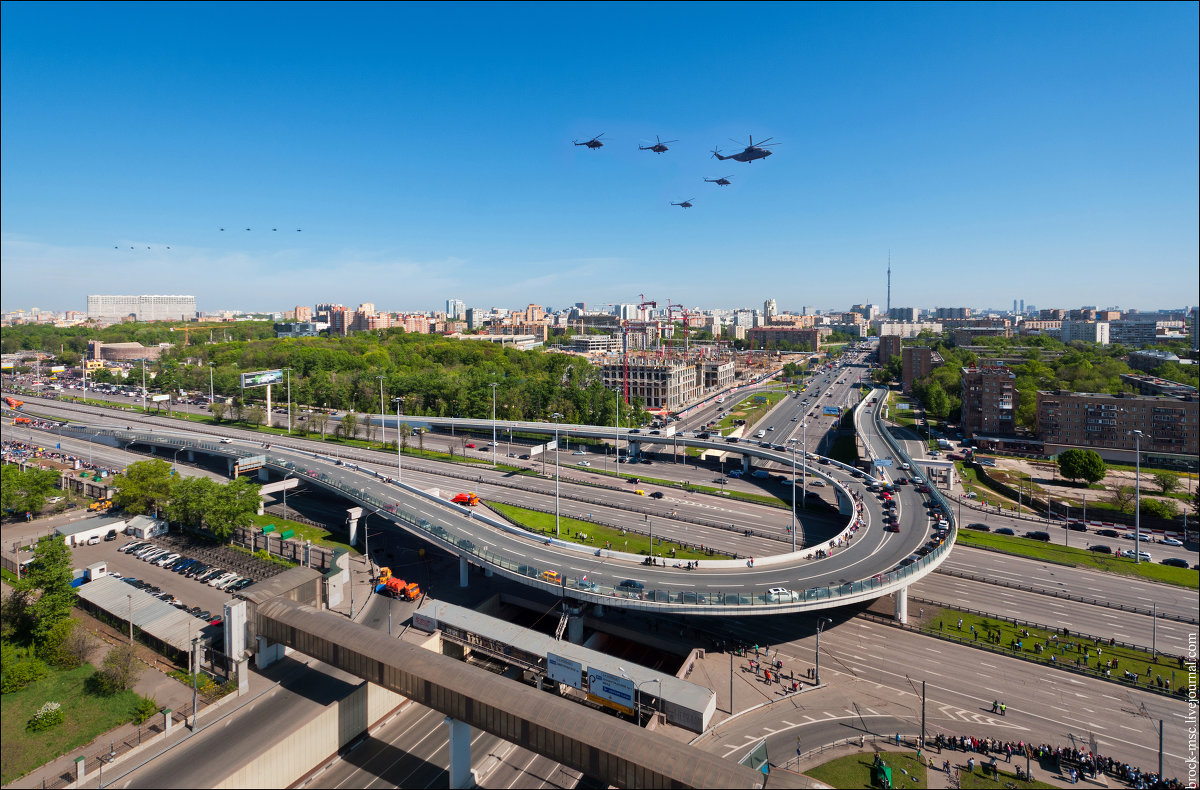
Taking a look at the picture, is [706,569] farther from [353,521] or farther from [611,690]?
[353,521]

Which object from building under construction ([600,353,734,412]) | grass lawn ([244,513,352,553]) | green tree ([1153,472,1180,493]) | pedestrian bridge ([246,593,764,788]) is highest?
building under construction ([600,353,734,412])

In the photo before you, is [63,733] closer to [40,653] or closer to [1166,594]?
[40,653]

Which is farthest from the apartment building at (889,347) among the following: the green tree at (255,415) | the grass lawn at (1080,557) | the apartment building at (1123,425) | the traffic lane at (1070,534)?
the green tree at (255,415)

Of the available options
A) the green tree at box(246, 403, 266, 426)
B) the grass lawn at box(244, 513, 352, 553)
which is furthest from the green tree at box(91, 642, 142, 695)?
the green tree at box(246, 403, 266, 426)

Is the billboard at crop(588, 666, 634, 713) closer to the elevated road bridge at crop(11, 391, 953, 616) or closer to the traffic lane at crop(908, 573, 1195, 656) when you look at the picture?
the elevated road bridge at crop(11, 391, 953, 616)

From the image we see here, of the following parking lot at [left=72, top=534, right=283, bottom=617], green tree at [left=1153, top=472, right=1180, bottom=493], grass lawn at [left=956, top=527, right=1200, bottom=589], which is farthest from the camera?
green tree at [left=1153, top=472, right=1180, bottom=493]
